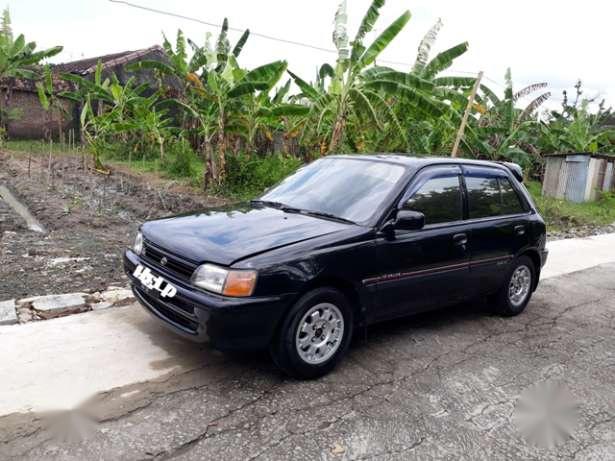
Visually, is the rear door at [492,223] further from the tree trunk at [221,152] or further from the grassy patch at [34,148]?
the grassy patch at [34,148]

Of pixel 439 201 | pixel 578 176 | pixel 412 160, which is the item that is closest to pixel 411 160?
pixel 412 160

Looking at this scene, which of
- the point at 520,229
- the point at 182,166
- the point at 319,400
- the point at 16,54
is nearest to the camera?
the point at 319,400

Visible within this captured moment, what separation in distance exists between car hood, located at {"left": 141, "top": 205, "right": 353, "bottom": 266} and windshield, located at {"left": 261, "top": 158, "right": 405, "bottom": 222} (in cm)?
24

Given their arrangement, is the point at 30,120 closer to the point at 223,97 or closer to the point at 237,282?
the point at 223,97

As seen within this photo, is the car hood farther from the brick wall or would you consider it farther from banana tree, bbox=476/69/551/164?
the brick wall

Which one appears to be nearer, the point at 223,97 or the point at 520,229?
the point at 520,229

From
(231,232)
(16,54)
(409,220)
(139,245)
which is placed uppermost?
(16,54)

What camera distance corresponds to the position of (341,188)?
455 cm

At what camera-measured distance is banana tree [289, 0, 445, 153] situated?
1031 centimetres

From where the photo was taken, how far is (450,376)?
4.07 metres

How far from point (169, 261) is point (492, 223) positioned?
3177 mm

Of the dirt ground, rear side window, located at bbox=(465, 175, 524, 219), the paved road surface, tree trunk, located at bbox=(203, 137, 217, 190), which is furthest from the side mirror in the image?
tree trunk, located at bbox=(203, 137, 217, 190)

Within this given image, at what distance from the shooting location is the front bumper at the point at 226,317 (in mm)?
3357

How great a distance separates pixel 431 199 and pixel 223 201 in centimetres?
779
